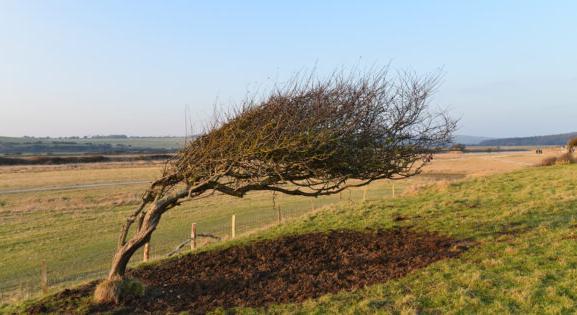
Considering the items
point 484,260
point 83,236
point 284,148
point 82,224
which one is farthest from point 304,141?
point 82,224

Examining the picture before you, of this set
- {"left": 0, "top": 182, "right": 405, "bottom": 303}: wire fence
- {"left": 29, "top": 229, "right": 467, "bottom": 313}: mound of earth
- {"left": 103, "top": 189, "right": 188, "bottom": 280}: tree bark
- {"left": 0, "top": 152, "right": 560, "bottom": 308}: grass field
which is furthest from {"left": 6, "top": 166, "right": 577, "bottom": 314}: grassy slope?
{"left": 0, "top": 152, "right": 560, "bottom": 308}: grass field

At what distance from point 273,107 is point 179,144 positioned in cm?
237

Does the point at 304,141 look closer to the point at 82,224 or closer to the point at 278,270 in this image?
the point at 278,270

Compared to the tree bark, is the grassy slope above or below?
below

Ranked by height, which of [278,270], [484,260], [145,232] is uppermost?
[145,232]

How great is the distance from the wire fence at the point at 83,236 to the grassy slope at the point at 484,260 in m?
3.75

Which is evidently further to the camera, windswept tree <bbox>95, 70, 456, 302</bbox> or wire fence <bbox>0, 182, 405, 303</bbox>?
wire fence <bbox>0, 182, 405, 303</bbox>

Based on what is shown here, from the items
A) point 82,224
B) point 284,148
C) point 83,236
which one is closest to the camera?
point 284,148

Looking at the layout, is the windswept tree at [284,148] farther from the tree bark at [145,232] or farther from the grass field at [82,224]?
the grass field at [82,224]

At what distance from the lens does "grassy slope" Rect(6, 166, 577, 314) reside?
7.07 meters

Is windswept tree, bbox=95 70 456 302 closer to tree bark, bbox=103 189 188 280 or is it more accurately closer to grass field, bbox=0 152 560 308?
tree bark, bbox=103 189 188 280

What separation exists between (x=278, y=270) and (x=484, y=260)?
4.12 m

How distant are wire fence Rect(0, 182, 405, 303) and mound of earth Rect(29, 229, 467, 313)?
2634mm

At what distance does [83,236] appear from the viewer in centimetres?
2464
